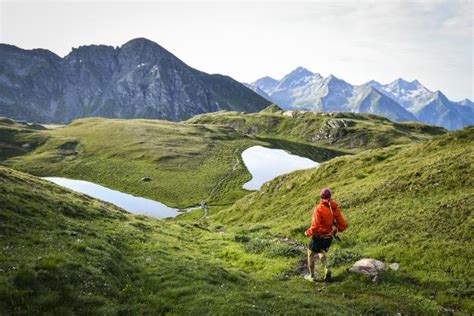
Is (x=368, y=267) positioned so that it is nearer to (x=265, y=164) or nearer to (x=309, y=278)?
(x=309, y=278)

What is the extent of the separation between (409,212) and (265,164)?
112m

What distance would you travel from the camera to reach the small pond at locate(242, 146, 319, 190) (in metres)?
115

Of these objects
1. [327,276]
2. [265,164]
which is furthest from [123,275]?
[265,164]

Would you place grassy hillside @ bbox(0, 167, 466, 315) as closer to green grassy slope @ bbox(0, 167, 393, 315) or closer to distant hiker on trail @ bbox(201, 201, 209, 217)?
green grassy slope @ bbox(0, 167, 393, 315)

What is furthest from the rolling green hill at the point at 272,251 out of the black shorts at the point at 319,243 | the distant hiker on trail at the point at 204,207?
the distant hiker on trail at the point at 204,207

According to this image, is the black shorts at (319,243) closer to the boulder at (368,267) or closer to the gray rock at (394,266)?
the boulder at (368,267)

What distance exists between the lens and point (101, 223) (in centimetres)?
3164

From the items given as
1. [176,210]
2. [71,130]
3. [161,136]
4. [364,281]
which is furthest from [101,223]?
[71,130]

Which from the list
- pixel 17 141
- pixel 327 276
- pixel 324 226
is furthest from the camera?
pixel 17 141

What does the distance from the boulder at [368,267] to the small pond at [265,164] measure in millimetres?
81675

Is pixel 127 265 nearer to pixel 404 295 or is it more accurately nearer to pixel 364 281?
pixel 364 281

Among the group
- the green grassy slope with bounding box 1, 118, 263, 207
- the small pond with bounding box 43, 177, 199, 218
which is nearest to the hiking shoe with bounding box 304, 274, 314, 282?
the small pond with bounding box 43, 177, 199, 218

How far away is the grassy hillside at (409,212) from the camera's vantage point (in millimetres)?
21062

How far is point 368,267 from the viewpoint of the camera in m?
21.9
